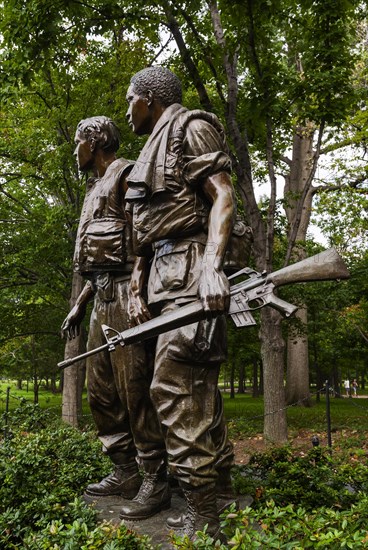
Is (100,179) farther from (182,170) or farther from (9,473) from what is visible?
(9,473)

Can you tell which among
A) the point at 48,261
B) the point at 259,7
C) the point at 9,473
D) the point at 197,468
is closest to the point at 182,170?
the point at 197,468

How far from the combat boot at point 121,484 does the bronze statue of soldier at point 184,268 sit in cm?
24

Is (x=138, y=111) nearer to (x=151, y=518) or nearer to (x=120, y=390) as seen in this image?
→ (x=120, y=390)

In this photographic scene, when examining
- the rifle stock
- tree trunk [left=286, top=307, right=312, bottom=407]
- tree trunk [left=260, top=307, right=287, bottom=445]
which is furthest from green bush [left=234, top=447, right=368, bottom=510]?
tree trunk [left=286, top=307, right=312, bottom=407]

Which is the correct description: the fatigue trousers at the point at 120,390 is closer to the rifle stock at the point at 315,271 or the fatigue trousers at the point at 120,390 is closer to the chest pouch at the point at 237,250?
the chest pouch at the point at 237,250

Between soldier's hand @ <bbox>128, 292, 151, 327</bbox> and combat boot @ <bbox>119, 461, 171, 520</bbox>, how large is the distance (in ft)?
3.30

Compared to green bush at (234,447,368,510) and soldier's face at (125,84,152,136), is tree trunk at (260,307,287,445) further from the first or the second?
soldier's face at (125,84,152,136)

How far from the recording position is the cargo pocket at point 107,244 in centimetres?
377

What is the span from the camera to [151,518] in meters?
3.38

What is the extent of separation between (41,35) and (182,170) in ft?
18.9

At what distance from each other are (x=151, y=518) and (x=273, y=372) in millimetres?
5843

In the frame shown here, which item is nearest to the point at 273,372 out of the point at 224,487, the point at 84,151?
the point at 224,487

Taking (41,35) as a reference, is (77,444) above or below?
below

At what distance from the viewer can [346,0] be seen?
7.38m
